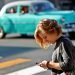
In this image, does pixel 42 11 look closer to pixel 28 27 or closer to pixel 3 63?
pixel 28 27

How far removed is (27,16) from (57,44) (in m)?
12.9

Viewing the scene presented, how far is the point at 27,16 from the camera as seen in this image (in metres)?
16.9

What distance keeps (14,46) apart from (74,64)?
10.5m

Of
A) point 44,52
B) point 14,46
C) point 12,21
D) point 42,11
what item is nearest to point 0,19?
point 12,21

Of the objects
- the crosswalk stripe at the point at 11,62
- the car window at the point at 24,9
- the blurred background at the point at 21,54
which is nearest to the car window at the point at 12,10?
the car window at the point at 24,9

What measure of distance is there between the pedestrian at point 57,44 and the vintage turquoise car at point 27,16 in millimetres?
11993

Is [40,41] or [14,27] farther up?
[40,41]

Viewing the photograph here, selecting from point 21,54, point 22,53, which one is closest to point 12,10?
point 22,53

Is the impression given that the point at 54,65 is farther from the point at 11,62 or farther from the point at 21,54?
the point at 21,54

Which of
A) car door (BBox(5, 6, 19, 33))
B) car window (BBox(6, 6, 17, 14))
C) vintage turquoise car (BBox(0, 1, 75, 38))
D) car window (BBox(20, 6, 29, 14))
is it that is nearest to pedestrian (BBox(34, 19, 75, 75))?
vintage turquoise car (BBox(0, 1, 75, 38))

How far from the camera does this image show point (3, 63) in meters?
10.8

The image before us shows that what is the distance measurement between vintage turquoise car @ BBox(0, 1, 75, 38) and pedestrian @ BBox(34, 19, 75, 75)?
11993 millimetres

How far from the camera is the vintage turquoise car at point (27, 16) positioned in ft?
53.7

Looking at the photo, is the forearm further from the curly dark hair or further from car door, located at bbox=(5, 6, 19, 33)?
car door, located at bbox=(5, 6, 19, 33)
